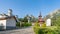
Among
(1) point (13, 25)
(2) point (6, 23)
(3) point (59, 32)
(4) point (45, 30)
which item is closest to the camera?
(3) point (59, 32)

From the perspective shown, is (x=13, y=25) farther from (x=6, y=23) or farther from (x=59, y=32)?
(x=59, y=32)

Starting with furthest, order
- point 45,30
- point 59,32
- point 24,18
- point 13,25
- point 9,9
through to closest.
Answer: point 24,18 → point 9,9 → point 13,25 → point 45,30 → point 59,32

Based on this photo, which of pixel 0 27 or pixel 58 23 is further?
pixel 0 27

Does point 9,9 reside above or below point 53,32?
above

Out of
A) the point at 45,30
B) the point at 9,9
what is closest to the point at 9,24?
the point at 9,9

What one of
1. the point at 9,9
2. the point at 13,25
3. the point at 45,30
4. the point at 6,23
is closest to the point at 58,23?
the point at 45,30

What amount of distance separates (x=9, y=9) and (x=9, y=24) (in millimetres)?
6805

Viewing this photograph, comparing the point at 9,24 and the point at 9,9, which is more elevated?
the point at 9,9

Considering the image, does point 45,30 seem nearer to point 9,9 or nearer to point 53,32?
point 53,32

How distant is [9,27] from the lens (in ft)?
117

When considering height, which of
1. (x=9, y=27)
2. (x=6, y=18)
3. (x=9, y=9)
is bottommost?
(x=9, y=27)

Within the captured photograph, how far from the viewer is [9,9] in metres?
41.1

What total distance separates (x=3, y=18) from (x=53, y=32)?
2289 cm

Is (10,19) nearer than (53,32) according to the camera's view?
No
